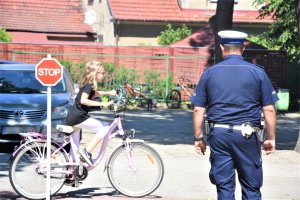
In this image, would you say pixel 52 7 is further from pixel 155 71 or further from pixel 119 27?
pixel 155 71

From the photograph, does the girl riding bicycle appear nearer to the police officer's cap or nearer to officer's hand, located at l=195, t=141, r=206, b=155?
officer's hand, located at l=195, t=141, r=206, b=155

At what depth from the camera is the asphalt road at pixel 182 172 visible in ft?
30.2

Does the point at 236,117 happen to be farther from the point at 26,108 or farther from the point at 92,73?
the point at 26,108

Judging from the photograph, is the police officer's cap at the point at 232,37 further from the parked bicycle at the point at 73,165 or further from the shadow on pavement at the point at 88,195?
the shadow on pavement at the point at 88,195

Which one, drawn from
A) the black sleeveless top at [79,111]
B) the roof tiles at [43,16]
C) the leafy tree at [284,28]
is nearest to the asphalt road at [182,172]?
the black sleeveless top at [79,111]

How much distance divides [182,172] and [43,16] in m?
28.5

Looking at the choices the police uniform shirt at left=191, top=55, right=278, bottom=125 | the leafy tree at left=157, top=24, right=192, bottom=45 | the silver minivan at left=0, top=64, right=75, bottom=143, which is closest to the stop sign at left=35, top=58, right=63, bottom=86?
the police uniform shirt at left=191, top=55, right=278, bottom=125

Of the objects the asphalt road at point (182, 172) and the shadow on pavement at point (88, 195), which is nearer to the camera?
the shadow on pavement at point (88, 195)

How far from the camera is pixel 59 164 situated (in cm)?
858

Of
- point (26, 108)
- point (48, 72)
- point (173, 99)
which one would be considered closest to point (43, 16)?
point (173, 99)

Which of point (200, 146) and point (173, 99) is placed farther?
point (173, 99)

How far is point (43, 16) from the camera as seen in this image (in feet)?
126

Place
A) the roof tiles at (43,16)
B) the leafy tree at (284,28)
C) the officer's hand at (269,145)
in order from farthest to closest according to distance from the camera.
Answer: the roof tiles at (43,16), the leafy tree at (284,28), the officer's hand at (269,145)

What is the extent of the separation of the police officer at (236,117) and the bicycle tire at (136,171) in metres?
2.43
